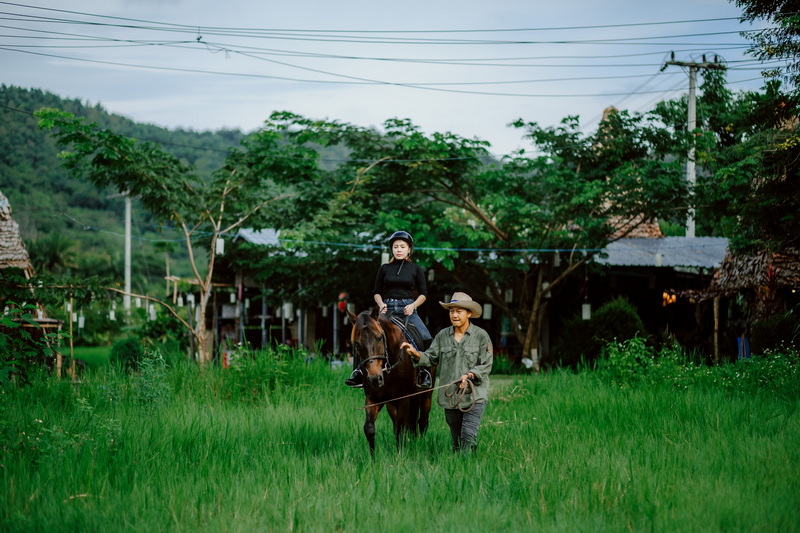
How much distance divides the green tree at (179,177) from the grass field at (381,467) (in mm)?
5908

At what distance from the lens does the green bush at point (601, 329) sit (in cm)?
1848

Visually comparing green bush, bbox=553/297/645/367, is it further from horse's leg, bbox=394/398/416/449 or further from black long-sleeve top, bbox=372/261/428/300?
horse's leg, bbox=394/398/416/449

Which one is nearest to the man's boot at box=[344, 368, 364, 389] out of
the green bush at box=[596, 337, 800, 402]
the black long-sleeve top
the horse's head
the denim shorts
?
the horse's head

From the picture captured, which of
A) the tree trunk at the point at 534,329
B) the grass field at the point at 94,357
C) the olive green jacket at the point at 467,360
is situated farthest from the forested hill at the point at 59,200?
the olive green jacket at the point at 467,360

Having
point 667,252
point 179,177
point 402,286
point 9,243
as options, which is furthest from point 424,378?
point 667,252

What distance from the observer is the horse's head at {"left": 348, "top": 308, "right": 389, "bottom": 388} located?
7242 millimetres

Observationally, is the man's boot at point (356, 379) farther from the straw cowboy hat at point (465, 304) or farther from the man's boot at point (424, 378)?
the straw cowboy hat at point (465, 304)

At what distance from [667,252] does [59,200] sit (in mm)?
42887

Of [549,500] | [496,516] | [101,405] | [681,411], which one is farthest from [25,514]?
[681,411]

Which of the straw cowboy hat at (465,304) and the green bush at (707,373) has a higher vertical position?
the straw cowboy hat at (465,304)

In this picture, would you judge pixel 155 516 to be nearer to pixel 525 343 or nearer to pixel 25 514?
pixel 25 514

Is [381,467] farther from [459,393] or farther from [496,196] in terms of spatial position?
[496,196]

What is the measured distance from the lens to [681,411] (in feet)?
32.2

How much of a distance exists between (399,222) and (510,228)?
3.04 meters
